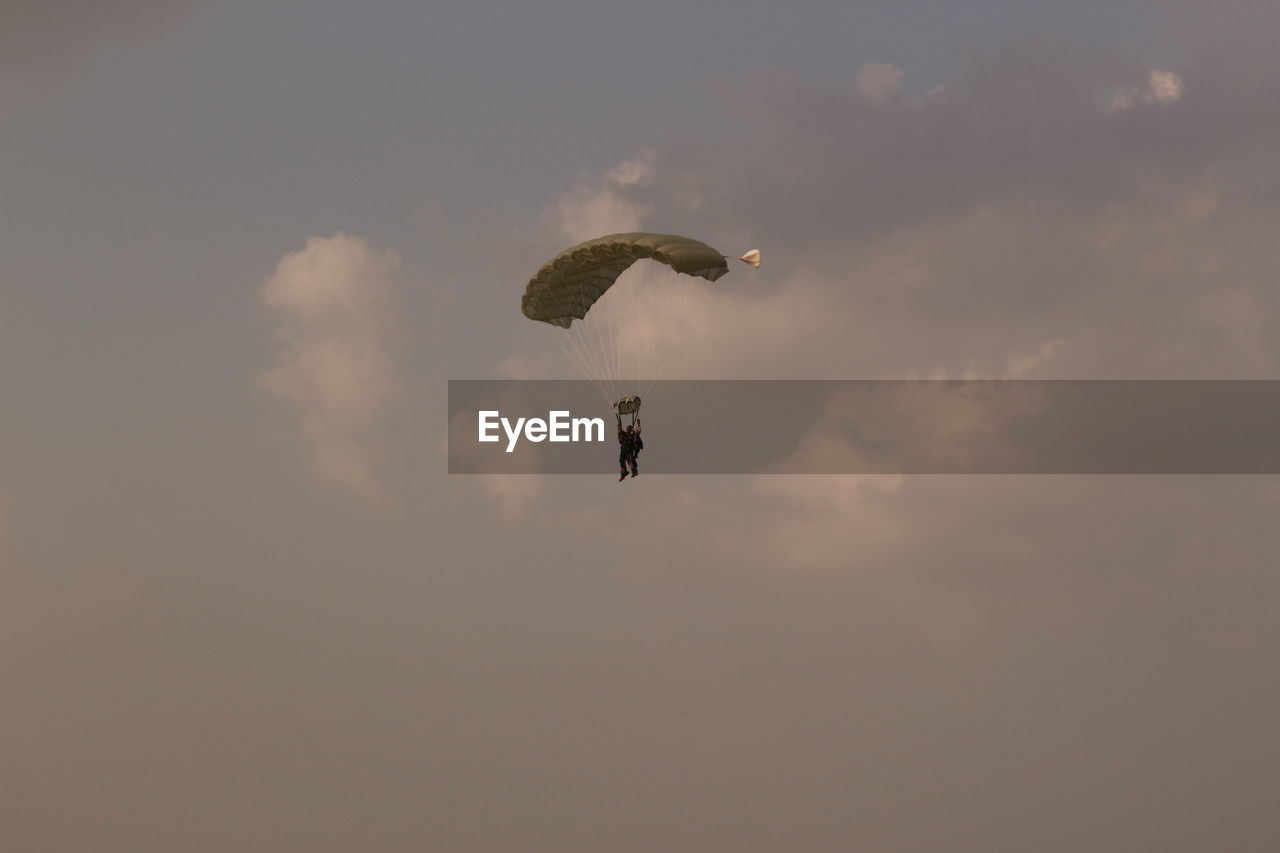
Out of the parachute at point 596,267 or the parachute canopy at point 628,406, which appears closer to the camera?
the parachute at point 596,267

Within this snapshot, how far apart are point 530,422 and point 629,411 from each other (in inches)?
143

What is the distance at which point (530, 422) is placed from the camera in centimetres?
6156

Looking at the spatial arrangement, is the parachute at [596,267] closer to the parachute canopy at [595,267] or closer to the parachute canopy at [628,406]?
the parachute canopy at [595,267]

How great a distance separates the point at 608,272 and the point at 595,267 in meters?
1.33

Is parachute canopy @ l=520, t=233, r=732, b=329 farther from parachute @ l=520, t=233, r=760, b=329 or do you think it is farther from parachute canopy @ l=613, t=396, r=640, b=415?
parachute canopy @ l=613, t=396, r=640, b=415

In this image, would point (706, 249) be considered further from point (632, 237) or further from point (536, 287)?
point (536, 287)

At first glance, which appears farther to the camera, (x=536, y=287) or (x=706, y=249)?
(x=536, y=287)

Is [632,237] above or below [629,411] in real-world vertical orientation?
above

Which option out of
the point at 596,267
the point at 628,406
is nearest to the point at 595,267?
the point at 596,267

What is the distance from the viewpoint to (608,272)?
64.4 metres

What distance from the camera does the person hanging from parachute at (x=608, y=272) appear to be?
5753 centimetres

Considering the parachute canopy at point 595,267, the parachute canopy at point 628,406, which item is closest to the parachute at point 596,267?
the parachute canopy at point 595,267

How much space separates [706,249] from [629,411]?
7616mm

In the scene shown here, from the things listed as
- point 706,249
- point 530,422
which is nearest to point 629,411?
point 530,422
